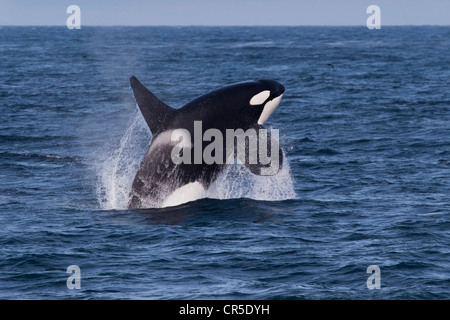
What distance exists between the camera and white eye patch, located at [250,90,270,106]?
1805 centimetres

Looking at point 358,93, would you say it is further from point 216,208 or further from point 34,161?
point 216,208

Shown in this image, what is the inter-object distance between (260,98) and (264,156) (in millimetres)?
1252

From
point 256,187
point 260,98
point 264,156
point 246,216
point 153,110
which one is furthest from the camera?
point 256,187

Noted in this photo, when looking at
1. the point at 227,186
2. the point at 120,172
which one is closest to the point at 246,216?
the point at 227,186

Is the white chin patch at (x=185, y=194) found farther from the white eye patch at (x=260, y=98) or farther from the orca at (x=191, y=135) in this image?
the white eye patch at (x=260, y=98)

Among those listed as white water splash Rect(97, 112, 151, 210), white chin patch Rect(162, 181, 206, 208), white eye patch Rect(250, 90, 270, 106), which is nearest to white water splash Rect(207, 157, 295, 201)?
white chin patch Rect(162, 181, 206, 208)

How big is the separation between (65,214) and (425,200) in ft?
28.0

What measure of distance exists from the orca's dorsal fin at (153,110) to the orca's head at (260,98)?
5.44ft

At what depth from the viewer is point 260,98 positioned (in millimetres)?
18125

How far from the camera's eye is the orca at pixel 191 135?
17.6 meters

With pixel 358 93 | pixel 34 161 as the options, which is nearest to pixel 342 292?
pixel 34 161

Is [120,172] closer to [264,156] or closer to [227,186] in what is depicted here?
[227,186]

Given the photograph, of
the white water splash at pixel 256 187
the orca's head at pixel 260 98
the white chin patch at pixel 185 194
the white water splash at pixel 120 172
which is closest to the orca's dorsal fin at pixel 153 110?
the white chin patch at pixel 185 194

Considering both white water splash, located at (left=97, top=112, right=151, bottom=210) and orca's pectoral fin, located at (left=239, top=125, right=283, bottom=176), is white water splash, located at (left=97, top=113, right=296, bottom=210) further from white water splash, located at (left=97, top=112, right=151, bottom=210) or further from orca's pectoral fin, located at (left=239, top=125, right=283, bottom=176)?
orca's pectoral fin, located at (left=239, top=125, right=283, bottom=176)
